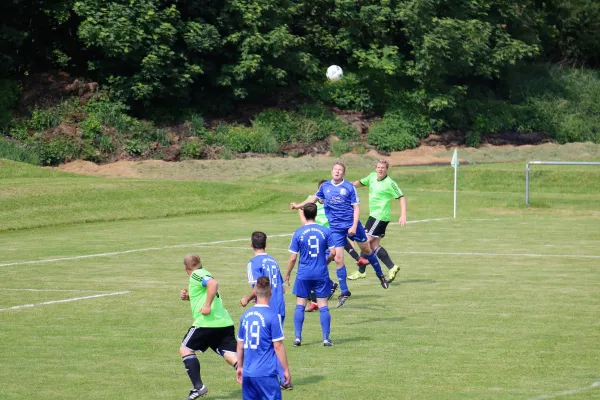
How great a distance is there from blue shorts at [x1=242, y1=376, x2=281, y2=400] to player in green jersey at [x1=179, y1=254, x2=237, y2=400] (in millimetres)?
2121

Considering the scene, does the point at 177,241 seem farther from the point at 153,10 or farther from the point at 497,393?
the point at 153,10

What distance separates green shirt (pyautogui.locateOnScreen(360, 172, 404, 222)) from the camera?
883 inches

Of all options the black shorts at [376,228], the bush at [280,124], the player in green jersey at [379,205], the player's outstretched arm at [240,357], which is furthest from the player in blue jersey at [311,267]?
the bush at [280,124]

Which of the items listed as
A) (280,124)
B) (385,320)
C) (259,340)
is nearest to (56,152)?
(280,124)

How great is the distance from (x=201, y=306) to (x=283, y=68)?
4706 centimetres

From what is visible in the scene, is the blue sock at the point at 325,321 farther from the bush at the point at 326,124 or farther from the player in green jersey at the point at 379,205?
the bush at the point at 326,124

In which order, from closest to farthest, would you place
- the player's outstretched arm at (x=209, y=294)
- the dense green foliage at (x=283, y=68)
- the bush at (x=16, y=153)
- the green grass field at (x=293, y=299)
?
the player's outstretched arm at (x=209, y=294), the green grass field at (x=293, y=299), the bush at (x=16, y=153), the dense green foliage at (x=283, y=68)

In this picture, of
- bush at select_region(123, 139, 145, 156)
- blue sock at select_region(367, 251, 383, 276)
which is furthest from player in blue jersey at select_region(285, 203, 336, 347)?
bush at select_region(123, 139, 145, 156)

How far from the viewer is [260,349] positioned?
10.3 m

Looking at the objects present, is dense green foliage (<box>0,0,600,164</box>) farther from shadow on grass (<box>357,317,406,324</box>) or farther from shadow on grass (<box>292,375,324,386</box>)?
shadow on grass (<box>292,375,324,386</box>)

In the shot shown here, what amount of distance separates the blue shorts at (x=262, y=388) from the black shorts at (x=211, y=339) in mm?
2279

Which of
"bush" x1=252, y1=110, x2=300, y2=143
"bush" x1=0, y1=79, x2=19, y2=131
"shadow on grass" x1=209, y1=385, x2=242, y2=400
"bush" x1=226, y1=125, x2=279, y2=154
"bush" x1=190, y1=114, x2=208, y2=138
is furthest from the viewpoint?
"bush" x1=252, y1=110, x2=300, y2=143

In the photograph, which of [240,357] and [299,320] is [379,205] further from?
[240,357]

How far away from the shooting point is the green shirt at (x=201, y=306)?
12.5m
